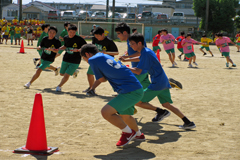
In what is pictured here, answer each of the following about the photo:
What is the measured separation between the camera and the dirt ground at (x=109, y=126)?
4496 mm

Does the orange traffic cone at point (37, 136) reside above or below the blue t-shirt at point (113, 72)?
below

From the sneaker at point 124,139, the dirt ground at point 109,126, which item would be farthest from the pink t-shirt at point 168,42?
the sneaker at point 124,139

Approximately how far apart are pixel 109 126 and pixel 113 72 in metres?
1.74

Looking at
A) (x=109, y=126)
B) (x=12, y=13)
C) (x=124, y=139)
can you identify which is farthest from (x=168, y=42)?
(x=12, y=13)

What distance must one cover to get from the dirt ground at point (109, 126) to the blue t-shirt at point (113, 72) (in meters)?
0.91

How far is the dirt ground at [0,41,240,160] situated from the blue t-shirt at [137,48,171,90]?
31.0 inches

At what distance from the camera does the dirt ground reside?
4496 mm

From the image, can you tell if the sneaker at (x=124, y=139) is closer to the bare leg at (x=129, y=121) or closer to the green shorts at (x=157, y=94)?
the bare leg at (x=129, y=121)

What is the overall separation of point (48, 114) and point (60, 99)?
1545mm

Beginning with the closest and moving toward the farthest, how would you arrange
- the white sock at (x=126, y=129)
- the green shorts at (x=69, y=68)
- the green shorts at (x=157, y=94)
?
the white sock at (x=126, y=129)
the green shorts at (x=157, y=94)
the green shorts at (x=69, y=68)

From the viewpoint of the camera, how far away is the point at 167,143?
16.2 ft

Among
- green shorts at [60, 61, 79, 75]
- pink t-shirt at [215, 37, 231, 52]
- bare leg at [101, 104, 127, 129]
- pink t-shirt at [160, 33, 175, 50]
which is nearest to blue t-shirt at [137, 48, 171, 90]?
bare leg at [101, 104, 127, 129]

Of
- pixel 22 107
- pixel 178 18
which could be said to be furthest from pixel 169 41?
pixel 178 18

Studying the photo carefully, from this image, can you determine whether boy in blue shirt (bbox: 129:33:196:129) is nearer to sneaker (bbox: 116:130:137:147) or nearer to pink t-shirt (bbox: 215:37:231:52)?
sneaker (bbox: 116:130:137:147)
